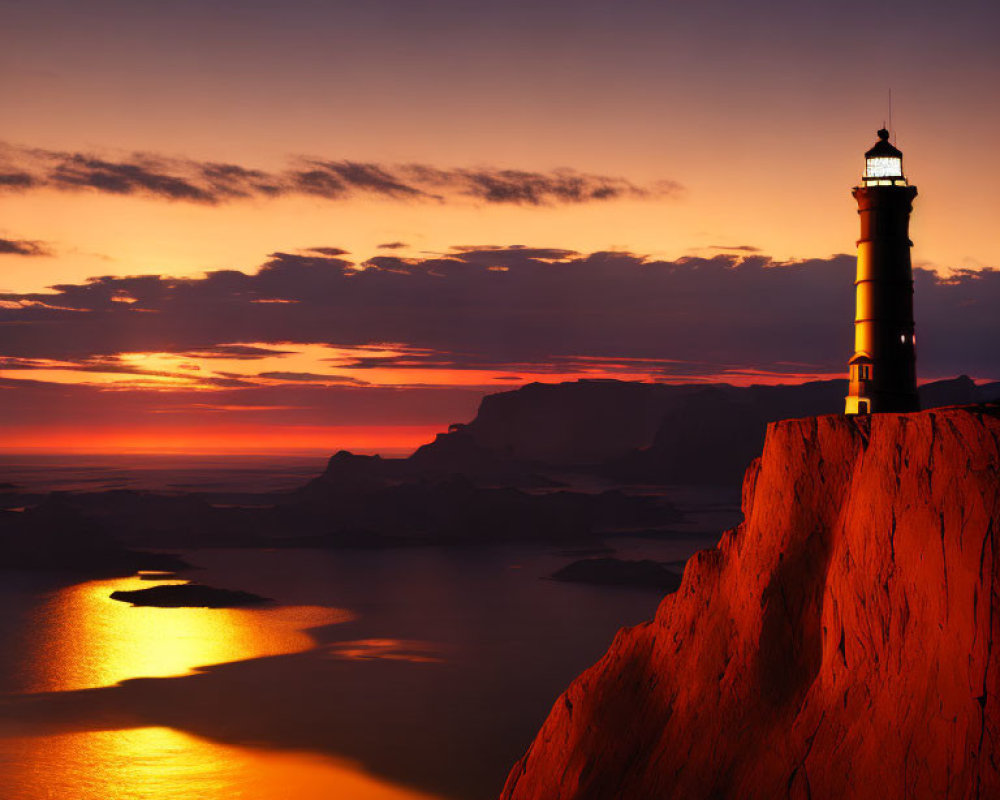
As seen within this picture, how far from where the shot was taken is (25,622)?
136 m

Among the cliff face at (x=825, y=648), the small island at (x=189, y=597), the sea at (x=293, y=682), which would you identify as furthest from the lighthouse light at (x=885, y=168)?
the small island at (x=189, y=597)

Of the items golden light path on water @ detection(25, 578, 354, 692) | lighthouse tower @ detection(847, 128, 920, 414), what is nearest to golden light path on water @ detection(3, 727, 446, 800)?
golden light path on water @ detection(25, 578, 354, 692)

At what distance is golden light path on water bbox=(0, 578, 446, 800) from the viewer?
71.1 m

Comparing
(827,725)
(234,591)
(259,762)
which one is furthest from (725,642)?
(234,591)

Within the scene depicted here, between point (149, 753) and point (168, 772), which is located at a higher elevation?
point (168, 772)

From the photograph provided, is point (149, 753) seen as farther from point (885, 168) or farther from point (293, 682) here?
point (885, 168)

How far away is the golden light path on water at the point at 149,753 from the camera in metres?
71.1

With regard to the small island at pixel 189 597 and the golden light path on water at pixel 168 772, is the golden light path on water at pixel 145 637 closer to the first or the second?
the small island at pixel 189 597

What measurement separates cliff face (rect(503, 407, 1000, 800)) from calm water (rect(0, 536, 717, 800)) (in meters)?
47.1

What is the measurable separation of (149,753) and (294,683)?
81.7ft

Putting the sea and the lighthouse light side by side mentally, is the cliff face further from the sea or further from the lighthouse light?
the sea

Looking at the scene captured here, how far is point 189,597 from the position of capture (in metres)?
154

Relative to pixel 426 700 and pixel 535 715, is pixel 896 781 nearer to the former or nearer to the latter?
pixel 535 715

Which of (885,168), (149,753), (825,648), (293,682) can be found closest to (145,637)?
(293,682)
